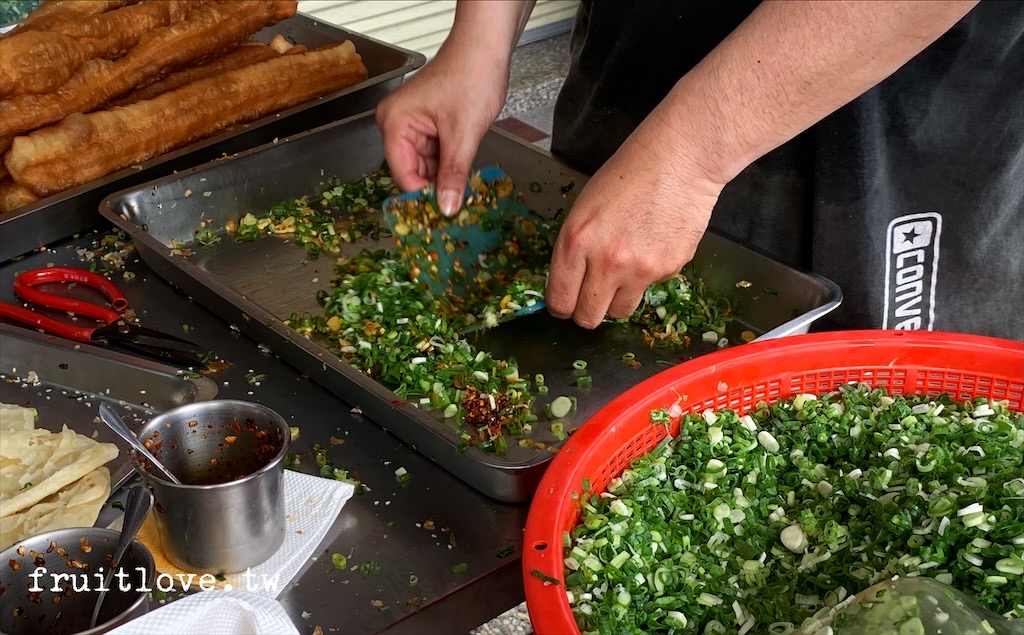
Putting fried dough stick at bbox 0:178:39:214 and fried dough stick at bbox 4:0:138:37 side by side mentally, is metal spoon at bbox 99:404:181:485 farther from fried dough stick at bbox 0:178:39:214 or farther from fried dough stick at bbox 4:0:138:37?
fried dough stick at bbox 4:0:138:37

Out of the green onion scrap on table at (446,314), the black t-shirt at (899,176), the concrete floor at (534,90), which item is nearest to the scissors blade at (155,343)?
the green onion scrap on table at (446,314)

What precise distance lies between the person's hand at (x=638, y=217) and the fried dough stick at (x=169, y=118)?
3.44ft

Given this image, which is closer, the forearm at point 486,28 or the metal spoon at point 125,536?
the metal spoon at point 125,536

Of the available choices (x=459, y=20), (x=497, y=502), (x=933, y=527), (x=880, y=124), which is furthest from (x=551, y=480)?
(x=459, y=20)

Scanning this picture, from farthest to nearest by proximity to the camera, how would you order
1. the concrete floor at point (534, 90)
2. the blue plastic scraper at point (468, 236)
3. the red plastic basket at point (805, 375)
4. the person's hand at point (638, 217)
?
the concrete floor at point (534, 90) → the blue plastic scraper at point (468, 236) → the person's hand at point (638, 217) → the red plastic basket at point (805, 375)

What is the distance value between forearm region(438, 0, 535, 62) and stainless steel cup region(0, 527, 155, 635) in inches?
45.7

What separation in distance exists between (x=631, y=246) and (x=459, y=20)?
0.75 meters

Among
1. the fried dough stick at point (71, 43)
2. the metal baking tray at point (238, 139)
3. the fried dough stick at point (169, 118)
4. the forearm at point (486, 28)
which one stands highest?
the forearm at point (486, 28)

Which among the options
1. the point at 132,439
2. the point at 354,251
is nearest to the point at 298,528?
the point at 132,439

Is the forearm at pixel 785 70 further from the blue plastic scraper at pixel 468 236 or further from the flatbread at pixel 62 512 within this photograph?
the flatbread at pixel 62 512

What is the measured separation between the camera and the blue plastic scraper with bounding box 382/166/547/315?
1.83 metres

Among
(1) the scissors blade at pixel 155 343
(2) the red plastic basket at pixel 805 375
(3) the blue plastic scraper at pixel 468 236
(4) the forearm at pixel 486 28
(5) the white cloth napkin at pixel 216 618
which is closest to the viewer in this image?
(5) the white cloth napkin at pixel 216 618

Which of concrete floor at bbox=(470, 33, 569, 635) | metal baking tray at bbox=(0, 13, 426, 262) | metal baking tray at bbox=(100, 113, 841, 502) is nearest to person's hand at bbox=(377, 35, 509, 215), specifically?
metal baking tray at bbox=(100, 113, 841, 502)

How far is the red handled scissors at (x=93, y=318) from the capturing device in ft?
5.52
